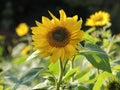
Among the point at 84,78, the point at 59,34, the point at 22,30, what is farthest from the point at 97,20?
the point at 22,30

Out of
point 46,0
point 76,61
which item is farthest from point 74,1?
point 76,61

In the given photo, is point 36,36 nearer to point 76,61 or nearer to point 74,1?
point 76,61

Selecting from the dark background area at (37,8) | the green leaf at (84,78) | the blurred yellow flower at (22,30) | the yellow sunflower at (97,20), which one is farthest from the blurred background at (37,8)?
the green leaf at (84,78)

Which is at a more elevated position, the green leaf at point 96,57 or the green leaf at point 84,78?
the green leaf at point 84,78

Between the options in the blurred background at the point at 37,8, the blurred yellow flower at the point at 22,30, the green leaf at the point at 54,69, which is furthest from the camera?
the blurred background at the point at 37,8

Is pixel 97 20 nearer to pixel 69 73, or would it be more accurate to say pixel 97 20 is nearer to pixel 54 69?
pixel 54 69

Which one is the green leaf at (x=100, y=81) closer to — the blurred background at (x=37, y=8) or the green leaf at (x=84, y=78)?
the green leaf at (x=84, y=78)

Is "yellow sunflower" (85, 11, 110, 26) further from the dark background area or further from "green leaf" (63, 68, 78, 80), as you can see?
the dark background area

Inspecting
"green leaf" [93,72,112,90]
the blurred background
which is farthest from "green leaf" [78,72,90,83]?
the blurred background
